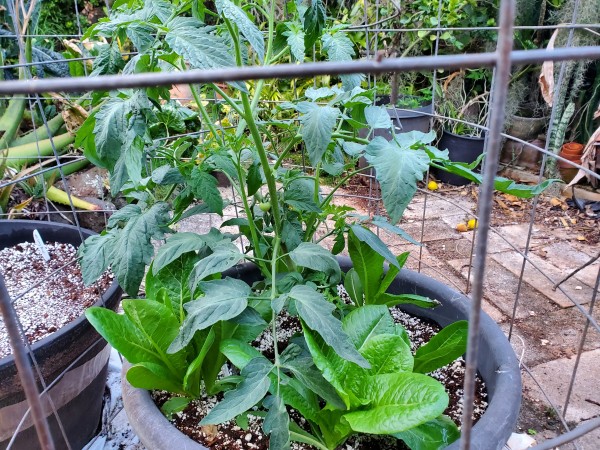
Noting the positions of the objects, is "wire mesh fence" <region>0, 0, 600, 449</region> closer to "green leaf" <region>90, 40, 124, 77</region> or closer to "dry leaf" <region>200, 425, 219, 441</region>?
"green leaf" <region>90, 40, 124, 77</region>

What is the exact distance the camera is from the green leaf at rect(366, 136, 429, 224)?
599 millimetres

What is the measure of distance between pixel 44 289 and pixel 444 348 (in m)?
1.08

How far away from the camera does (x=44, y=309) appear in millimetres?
1216

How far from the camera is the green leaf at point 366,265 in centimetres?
98

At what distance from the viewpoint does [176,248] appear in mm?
810

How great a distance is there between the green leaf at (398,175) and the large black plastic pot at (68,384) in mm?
706

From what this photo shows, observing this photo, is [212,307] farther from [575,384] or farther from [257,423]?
[575,384]

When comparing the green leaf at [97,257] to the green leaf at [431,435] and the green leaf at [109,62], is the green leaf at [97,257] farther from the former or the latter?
the green leaf at [431,435]

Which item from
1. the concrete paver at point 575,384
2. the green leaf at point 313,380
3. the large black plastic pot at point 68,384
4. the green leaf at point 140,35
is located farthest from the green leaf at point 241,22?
the concrete paver at point 575,384

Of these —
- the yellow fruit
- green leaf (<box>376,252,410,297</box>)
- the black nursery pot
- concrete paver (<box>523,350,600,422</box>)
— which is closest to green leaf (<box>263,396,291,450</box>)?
green leaf (<box>376,252,410,297</box>)

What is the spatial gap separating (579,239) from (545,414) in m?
1.20

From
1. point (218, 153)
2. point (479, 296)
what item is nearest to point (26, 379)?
point (479, 296)

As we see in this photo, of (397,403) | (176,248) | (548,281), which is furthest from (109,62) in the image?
(548,281)

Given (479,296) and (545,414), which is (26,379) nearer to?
(479,296)
